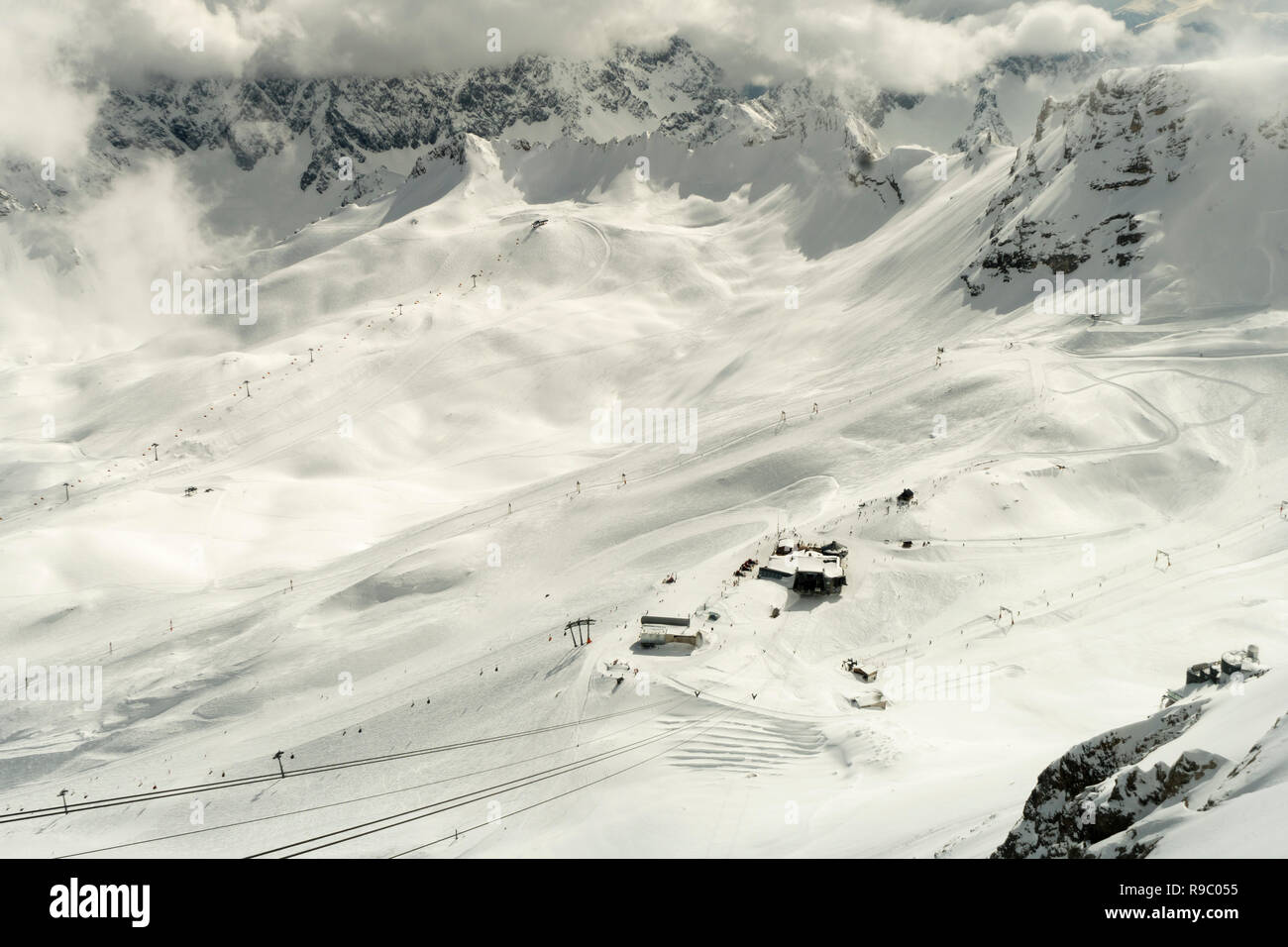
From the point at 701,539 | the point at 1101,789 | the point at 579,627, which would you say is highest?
the point at 701,539

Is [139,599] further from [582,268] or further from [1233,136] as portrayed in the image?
[1233,136]

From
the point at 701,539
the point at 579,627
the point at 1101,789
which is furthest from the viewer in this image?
the point at 701,539

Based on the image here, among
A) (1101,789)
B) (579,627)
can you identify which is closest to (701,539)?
(579,627)

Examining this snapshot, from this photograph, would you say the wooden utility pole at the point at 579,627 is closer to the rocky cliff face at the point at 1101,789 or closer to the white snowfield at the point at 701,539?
the white snowfield at the point at 701,539

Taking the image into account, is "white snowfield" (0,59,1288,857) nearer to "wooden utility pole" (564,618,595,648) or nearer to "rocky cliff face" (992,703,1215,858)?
"rocky cliff face" (992,703,1215,858)

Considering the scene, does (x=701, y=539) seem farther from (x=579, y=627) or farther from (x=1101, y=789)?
(x=1101, y=789)

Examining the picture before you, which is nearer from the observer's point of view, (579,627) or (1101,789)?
(1101,789)

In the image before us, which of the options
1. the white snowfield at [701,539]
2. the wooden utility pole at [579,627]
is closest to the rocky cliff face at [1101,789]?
the white snowfield at [701,539]
